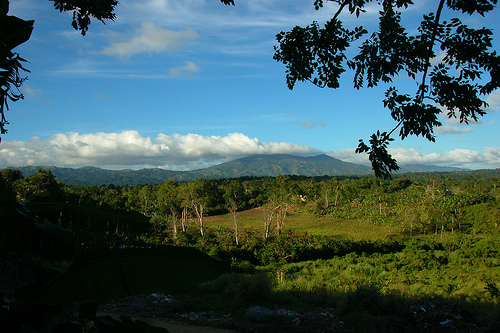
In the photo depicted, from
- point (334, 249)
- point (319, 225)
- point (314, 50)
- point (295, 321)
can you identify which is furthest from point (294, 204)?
point (314, 50)

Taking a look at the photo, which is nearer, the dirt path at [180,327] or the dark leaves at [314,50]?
the dark leaves at [314,50]

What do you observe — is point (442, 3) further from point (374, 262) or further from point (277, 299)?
point (374, 262)

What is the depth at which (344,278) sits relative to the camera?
17.1m

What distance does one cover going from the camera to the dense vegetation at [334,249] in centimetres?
710

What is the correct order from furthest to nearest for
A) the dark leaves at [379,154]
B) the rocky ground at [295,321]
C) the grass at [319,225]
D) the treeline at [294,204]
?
the grass at [319,225]
the treeline at [294,204]
the rocky ground at [295,321]
the dark leaves at [379,154]

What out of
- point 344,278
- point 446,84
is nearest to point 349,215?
point 344,278

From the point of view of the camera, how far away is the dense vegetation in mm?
7098

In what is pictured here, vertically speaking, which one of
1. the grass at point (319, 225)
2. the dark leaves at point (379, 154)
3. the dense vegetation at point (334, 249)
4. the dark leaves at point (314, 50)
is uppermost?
the dark leaves at point (314, 50)

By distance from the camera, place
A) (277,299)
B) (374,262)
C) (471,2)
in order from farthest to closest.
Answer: (374,262) < (277,299) < (471,2)

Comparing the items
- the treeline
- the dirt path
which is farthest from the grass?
the dirt path

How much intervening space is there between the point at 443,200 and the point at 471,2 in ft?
194

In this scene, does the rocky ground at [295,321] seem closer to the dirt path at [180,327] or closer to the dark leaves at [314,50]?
the dirt path at [180,327]

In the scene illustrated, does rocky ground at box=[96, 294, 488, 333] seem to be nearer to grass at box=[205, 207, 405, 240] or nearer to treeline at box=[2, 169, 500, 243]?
treeline at box=[2, 169, 500, 243]

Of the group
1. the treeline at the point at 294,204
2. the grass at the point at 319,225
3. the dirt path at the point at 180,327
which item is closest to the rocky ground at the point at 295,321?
the dirt path at the point at 180,327
